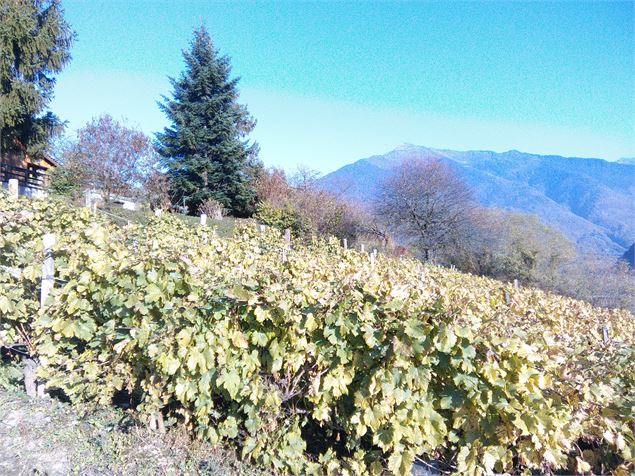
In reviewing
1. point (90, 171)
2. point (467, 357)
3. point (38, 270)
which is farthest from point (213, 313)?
point (90, 171)

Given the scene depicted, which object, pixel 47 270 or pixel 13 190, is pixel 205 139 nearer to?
pixel 13 190

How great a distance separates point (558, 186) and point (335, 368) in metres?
140

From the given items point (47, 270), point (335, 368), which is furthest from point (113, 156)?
point (335, 368)

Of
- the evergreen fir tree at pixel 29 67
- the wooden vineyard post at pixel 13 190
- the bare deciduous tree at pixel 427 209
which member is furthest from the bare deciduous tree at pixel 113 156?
the bare deciduous tree at pixel 427 209

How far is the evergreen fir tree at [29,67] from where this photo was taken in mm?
15602

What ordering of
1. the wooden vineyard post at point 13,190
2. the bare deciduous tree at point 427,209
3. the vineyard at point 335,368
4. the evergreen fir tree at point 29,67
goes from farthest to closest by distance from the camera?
1. the bare deciduous tree at point 427,209
2. the evergreen fir tree at point 29,67
3. the wooden vineyard post at point 13,190
4. the vineyard at point 335,368

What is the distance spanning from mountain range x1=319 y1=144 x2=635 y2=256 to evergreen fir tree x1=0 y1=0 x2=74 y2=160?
39.5 m

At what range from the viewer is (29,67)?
53.5 feet

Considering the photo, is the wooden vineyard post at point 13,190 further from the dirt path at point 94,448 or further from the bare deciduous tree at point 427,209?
the bare deciduous tree at point 427,209

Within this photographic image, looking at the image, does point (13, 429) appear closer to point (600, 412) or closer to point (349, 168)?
point (600, 412)

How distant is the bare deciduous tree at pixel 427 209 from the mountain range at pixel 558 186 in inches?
1046

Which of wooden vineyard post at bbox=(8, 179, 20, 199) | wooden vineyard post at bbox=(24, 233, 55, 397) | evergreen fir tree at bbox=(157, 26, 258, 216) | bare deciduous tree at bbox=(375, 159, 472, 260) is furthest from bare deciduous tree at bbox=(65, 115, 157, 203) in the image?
wooden vineyard post at bbox=(24, 233, 55, 397)

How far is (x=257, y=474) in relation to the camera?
237 centimetres

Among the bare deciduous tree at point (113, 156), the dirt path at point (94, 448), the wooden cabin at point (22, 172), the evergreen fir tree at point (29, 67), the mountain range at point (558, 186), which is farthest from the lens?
the mountain range at point (558, 186)
